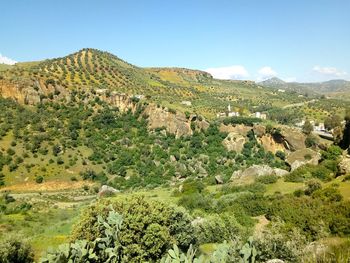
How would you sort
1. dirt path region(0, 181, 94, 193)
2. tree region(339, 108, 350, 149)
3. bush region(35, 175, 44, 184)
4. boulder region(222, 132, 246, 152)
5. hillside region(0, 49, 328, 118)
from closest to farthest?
1. tree region(339, 108, 350, 149)
2. dirt path region(0, 181, 94, 193)
3. bush region(35, 175, 44, 184)
4. hillside region(0, 49, 328, 118)
5. boulder region(222, 132, 246, 152)

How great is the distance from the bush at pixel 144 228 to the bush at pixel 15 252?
166 inches

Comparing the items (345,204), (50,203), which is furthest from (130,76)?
(345,204)

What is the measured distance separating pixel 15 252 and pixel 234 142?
63892mm

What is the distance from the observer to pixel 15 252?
2142 centimetres

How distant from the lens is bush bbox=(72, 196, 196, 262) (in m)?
17.1

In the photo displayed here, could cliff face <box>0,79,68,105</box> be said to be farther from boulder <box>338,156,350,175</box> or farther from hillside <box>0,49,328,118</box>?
boulder <box>338,156,350,175</box>

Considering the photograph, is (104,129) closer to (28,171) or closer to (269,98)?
(28,171)

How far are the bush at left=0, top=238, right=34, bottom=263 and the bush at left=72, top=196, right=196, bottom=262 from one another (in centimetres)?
422

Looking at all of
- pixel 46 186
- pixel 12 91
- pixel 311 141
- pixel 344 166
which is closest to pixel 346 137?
pixel 344 166

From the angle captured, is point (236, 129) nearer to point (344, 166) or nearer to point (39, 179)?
point (39, 179)

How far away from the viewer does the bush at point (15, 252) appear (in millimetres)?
20391

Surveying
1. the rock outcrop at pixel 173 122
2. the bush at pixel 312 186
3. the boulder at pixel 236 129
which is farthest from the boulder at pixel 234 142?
the bush at pixel 312 186

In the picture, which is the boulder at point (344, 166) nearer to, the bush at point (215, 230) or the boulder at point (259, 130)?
the bush at point (215, 230)

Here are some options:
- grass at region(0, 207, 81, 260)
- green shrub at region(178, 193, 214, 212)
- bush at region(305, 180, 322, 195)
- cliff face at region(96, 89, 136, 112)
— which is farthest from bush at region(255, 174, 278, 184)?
cliff face at region(96, 89, 136, 112)
